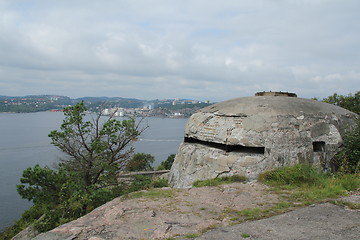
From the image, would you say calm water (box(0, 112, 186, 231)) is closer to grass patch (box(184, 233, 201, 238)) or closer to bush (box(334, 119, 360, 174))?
bush (box(334, 119, 360, 174))

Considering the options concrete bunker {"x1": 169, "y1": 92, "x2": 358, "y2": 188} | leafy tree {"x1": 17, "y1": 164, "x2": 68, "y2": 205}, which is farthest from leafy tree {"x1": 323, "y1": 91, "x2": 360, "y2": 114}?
leafy tree {"x1": 17, "y1": 164, "x2": 68, "y2": 205}

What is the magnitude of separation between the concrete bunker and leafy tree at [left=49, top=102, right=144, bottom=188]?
3.21 m

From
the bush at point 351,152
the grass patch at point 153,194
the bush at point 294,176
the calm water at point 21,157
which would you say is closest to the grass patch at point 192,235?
the grass patch at point 153,194

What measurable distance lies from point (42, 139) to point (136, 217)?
57.2 m

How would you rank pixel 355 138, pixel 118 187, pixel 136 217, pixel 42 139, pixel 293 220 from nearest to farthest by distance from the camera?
pixel 293 220 < pixel 136 217 < pixel 355 138 < pixel 118 187 < pixel 42 139

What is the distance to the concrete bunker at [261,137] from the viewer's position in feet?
23.2

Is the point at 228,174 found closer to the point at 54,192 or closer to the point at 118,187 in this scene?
the point at 118,187

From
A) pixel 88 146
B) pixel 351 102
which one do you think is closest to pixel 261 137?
pixel 88 146

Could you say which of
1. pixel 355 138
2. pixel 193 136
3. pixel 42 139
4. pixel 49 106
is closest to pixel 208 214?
pixel 193 136

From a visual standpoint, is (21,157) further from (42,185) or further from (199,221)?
(199,221)

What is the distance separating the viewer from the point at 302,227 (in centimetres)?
332

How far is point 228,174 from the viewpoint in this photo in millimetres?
7062

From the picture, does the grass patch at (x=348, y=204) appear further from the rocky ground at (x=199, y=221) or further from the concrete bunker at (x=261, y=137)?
the concrete bunker at (x=261, y=137)

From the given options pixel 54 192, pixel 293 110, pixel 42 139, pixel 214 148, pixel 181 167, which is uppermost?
pixel 293 110
